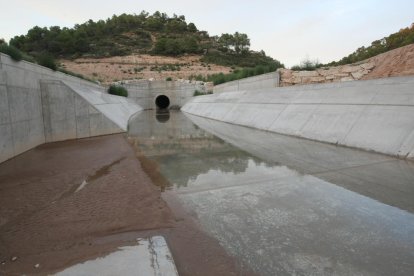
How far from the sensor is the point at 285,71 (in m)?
15.3

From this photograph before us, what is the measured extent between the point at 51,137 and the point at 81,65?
59113 mm

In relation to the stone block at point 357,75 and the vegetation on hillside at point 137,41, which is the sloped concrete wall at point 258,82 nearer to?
the stone block at point 357,75

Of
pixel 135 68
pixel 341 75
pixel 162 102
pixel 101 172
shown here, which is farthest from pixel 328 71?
pixel 135 68

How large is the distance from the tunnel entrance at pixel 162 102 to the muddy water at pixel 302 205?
119ft

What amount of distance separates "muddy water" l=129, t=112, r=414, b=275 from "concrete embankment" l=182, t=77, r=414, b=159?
1.61 ft

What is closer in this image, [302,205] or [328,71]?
[302,205]

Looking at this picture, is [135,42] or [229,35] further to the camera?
[229,35]

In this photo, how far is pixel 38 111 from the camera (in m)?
9.09

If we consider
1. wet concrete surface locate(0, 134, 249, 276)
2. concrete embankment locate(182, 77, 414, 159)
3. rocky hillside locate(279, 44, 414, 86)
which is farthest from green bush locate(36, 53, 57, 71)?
rocky hillside locate(279, 44, 414, 86)

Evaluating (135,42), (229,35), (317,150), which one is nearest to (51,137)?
(317,150)

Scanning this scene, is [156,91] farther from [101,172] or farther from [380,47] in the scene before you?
[101,172]

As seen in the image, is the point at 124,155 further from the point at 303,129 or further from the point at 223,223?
the point at 303,129

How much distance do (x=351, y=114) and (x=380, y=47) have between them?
1385 cm

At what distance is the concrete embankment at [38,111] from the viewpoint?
23.1 ft
